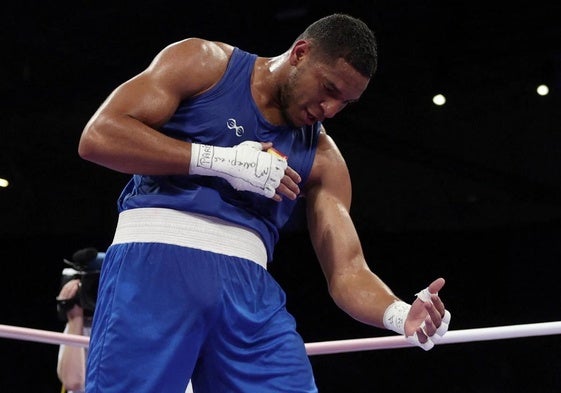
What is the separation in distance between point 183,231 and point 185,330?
0.66ft

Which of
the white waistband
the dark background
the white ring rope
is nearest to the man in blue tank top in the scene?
the white waistband

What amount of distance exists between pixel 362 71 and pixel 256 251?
0.45 meters

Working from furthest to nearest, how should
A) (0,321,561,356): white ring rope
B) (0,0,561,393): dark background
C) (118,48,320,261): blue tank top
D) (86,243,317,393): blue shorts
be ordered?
(0,0,561,393): dark background, (0,321,561,356): white ring rope, (118,48,320,261): blue tank top, (86,243,317,393): blue shorts

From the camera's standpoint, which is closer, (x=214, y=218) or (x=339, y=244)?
(x=214, y=218)

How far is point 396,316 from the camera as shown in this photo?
6.06ft

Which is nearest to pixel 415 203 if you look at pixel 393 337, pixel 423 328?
pixel 393 337

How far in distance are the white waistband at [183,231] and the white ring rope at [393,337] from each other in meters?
0.78

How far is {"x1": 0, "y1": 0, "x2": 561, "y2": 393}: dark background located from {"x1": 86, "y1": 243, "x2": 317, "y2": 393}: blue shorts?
4.76 m

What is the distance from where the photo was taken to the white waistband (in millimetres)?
1786

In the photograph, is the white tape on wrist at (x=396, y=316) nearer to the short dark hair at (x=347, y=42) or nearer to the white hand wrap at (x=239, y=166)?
the white hand wrap at (x=239, y=166)

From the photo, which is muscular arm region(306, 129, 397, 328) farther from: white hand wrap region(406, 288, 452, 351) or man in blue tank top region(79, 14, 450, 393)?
white hand wrap region(406, 288, 452, 351)

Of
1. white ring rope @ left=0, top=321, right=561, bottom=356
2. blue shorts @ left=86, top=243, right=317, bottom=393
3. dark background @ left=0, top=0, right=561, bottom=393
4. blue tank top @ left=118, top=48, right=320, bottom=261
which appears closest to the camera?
blue shorts @ left=86, top=243, right=317, bottom=393

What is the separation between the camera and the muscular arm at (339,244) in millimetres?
1957

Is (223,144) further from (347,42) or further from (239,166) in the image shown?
(347,42)
